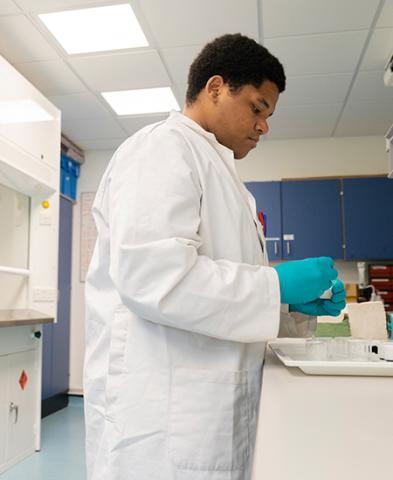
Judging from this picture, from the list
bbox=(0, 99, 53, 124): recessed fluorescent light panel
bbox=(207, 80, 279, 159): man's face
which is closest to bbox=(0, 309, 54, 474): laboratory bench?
bbox=(0, 99, 53, 124): recessed fluorescent light panel

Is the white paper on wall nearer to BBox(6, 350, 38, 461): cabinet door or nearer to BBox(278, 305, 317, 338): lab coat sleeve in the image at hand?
BBox(6, 350, 38, 461): cabinet door

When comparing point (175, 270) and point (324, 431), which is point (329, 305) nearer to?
point (175, 270)

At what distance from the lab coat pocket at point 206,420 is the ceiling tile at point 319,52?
2.51 metres

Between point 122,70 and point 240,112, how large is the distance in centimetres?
234

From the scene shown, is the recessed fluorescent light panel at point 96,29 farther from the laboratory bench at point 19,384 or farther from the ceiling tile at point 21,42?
the laboratory bench at point 19,384

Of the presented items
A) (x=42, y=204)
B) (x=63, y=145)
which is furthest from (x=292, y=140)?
(x=42, y=204)

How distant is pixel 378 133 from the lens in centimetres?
447

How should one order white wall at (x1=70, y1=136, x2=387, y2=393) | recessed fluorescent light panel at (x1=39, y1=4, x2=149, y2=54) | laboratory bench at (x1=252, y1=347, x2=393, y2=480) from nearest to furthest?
laboratory bench at (x1=252, y1=347, x2=393, y2=480) < recessed fluorescent light panel at (x1=39, y1=4, x2=149, y2=54) < white wall at (x1=70, y1=136, x2=387, y2=393)

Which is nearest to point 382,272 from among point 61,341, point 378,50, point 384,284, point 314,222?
point 384,284

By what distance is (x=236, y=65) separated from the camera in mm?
1111

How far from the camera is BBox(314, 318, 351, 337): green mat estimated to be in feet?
7.62

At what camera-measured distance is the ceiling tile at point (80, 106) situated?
364cm

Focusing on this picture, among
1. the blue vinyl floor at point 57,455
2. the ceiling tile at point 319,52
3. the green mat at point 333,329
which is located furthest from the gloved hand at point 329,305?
the ceiling tile at point 319,52

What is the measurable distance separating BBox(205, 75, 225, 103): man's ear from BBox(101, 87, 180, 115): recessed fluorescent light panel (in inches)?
99.0
